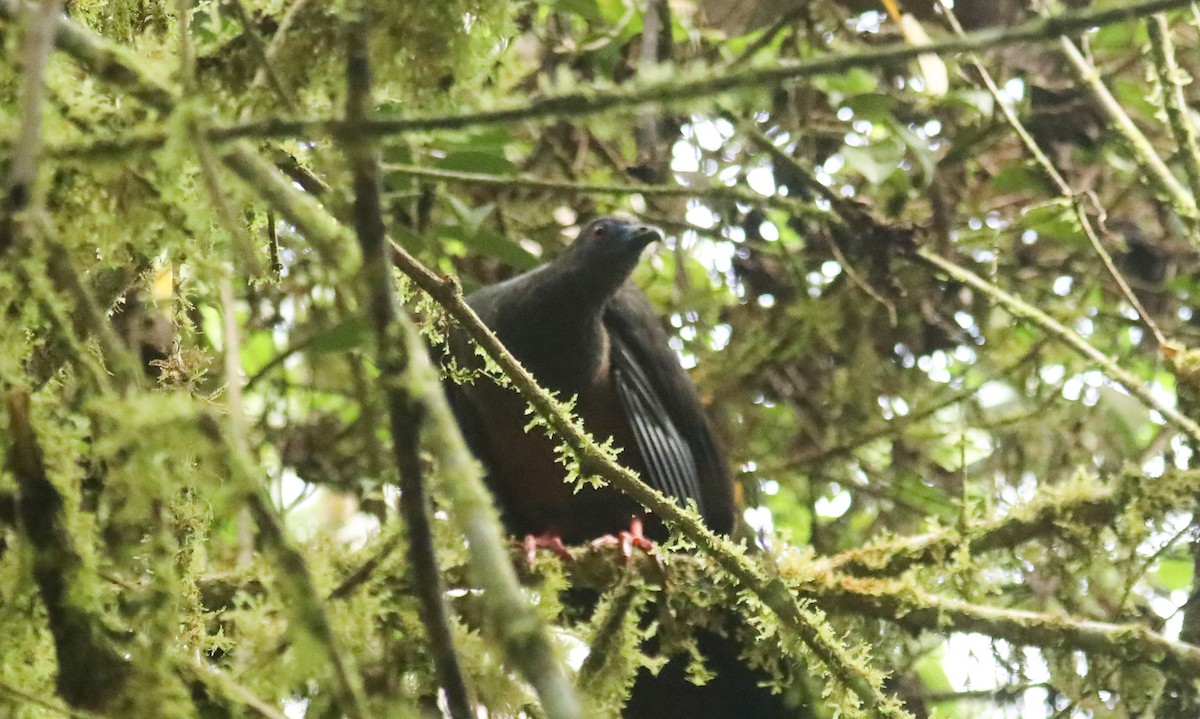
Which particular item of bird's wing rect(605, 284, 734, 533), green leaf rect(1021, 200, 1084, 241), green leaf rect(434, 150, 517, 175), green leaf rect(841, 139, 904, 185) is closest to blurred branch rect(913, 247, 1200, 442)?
green leaf rect(841, 139, 904, 185)

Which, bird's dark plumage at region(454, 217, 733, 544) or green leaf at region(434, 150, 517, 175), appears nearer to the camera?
green leaf at region(434, 150, 517, 175)

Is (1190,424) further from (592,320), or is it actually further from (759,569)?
(592,320)

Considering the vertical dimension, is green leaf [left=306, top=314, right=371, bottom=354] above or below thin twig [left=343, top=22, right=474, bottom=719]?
above

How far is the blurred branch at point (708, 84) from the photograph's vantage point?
85cm

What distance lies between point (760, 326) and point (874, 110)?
3.10 ft

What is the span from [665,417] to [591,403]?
242mm

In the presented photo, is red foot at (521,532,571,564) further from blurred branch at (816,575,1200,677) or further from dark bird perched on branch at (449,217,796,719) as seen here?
blurred branch at (816,575,1200,677)

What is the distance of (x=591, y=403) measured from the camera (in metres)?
3.74

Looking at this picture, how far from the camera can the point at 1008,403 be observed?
3.83 metres

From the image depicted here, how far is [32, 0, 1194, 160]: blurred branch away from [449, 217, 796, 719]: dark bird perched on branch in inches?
97.9

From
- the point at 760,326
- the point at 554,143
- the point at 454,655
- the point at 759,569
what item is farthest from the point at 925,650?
the point at 454,655

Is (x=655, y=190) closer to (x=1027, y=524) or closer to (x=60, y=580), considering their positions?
(x=1027, y=524)

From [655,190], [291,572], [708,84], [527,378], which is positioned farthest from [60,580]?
[655,190]

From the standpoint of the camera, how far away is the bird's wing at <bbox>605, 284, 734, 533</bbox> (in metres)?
3.57
